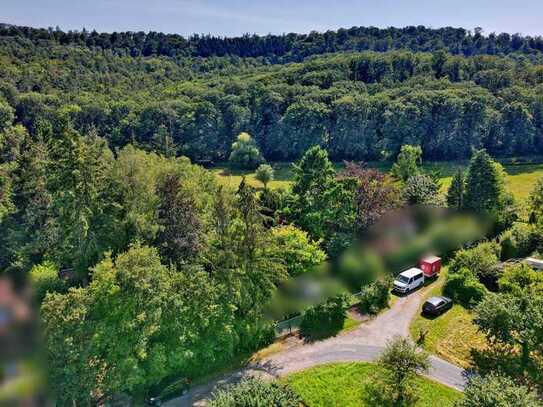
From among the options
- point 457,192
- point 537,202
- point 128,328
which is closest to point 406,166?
point 457,192

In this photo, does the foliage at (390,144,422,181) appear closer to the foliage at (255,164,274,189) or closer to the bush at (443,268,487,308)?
the foliage at (255,164,274,189)

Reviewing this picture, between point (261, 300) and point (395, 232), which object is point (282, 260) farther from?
point (395, 232)

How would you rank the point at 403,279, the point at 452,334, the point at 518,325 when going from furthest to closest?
the point at 403,279
the point at 452,334
the point at 518,325

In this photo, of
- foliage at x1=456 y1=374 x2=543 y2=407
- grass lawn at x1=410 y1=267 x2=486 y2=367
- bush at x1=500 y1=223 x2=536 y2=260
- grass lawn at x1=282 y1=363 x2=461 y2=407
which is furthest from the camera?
bush at x1=500 y1=223 x2=536 y2=260

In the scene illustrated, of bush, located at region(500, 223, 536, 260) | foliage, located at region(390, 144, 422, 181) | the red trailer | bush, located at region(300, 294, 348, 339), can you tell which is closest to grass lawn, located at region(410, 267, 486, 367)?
the red trailer

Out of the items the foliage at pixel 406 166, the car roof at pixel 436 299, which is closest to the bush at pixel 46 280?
the car roof at pixel 436 299

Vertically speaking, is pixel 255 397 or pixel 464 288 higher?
pixel 255 397

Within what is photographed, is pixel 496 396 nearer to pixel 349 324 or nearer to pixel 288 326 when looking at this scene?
pixel 349 324

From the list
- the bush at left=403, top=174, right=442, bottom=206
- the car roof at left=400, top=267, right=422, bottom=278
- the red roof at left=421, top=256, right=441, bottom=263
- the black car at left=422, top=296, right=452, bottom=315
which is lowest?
the black car at left=422, top=296, right=452, bottom=315
